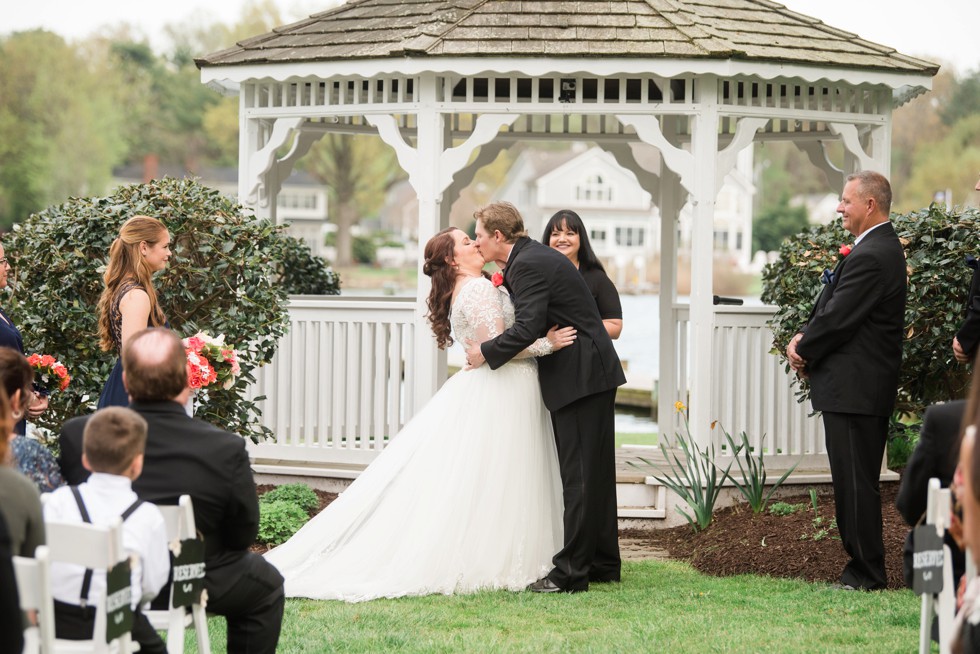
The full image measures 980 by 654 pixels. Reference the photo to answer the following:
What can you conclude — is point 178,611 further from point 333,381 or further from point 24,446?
point 333,381

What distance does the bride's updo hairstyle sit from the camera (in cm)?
714

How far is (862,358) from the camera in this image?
677 cm

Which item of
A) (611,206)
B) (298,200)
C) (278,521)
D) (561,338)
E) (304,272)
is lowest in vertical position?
(278,521)

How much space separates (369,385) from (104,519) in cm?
575

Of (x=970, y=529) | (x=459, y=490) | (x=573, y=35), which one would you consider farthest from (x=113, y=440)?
(x=573, y=35)

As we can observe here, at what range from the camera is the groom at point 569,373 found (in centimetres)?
694

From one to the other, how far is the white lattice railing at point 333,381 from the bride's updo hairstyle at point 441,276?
2.36 meters

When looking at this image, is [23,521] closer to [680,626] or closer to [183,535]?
[183,535]

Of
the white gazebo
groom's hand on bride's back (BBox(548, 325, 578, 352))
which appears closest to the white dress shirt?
groom's hand on bride's back (BBox(548, 325, 578, 352))

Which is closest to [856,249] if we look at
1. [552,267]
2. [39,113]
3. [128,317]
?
[552,267]

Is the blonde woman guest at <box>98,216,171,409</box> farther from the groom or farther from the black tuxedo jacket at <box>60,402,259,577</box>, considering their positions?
the black tuxedo jacket at <box>60,402,259,577</box>

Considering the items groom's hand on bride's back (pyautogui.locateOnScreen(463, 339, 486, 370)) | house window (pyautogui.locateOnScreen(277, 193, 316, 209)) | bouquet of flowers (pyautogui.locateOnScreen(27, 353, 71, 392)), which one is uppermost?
house window (pyautogui.locateOnScreen(277, 193, 316, 209))

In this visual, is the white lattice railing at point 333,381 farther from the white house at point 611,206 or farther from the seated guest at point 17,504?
the white house at point 611,206

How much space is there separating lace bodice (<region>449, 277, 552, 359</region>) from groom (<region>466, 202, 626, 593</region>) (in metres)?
0.07
